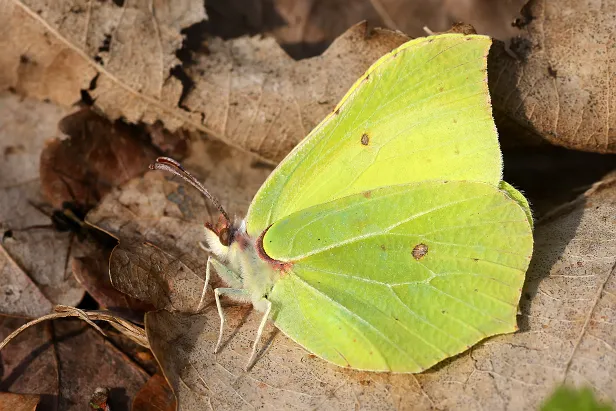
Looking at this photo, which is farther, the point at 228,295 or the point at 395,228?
the point at 228,295

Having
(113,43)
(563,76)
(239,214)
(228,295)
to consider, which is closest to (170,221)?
(239,214)

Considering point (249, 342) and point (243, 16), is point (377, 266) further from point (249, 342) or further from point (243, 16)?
point (243, 16)

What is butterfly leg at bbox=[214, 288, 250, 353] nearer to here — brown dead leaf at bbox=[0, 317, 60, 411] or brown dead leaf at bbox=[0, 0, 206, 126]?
brown dead leaf at bbox=[0, 317, 60, 411]

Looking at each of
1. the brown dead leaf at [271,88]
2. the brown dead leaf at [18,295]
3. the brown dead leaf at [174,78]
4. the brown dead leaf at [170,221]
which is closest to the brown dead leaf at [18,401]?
the brown dead leaf at [18,295]

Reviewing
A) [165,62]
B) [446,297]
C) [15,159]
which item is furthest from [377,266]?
[15,159]

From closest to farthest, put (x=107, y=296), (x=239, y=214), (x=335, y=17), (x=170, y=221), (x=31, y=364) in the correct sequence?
(x=31, y=364), (x=107, y=296), (x=170, y=221), (x=239, y=214), (x=335, y=17)

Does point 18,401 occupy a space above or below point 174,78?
below

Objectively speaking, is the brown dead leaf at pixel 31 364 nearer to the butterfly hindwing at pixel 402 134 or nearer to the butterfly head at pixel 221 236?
the butterfly head at pixel 221 236

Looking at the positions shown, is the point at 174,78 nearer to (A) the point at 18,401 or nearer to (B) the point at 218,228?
(B) the point at 218,228
